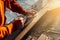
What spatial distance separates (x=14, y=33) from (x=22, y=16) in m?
0.11

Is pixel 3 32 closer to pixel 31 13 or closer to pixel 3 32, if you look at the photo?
pixel 3 32

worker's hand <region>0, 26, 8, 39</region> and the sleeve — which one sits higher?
the sleeve

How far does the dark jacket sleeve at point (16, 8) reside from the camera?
3.29 feet

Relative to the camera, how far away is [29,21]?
1.05 metres

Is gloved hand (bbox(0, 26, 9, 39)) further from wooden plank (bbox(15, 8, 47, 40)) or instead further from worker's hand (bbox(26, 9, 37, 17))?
worker's hand (bbox(26, 9, 37, 17))

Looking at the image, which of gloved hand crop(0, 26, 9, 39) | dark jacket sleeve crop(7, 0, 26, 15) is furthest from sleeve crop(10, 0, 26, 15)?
gloved hand crop(0, 26, 9, 39)

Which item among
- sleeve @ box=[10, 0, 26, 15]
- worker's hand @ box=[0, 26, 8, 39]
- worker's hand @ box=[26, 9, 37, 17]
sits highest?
sleeve @ box=[10, 0, 26, 15]

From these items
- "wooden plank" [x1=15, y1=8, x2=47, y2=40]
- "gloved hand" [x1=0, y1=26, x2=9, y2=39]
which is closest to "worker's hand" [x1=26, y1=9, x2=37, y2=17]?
"wooden plank" [x1=15, y1=8, x2=47, y2=40]

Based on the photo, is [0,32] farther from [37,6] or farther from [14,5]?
[37,6]

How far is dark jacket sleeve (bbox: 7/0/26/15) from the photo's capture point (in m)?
1.00

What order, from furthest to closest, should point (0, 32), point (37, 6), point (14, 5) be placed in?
point (37, 6), point (14, 5), point (0, 32)

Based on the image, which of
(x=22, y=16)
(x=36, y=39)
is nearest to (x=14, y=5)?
(x=22, y=16)

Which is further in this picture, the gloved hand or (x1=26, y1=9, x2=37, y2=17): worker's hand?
(x1=26, y1=9, x2=37, y2=17): worker's hand

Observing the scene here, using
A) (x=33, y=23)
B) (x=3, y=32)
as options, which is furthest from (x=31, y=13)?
(x=3, y=32)
